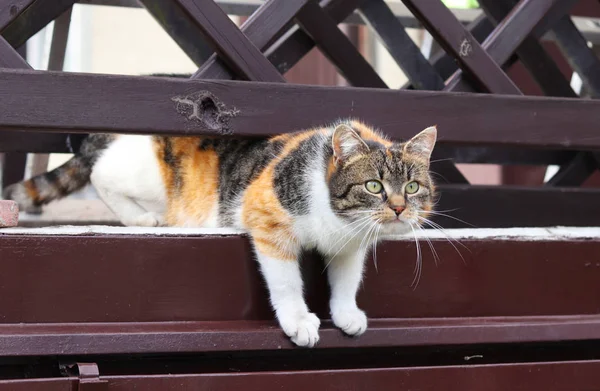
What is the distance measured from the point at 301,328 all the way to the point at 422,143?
634 millimetres

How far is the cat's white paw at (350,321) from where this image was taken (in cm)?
238

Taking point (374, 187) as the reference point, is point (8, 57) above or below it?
above

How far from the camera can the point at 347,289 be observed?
2447 mm

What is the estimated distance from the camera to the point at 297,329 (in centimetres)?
231

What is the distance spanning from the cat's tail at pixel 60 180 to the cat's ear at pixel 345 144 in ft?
3.40

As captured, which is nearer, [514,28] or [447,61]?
[514,28]

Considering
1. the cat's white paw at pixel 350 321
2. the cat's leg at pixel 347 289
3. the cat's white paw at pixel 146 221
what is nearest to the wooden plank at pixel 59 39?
the cat's white paw at pixel 146 221

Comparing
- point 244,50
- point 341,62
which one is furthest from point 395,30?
point 244,50

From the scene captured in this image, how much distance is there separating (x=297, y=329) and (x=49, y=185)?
49.2 inches

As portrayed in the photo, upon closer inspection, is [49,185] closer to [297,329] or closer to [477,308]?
[297,329]

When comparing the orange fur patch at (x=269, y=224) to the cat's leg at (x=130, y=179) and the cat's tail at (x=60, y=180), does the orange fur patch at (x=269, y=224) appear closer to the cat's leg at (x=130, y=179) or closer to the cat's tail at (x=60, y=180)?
the cat's leg at (x=130, y=179)

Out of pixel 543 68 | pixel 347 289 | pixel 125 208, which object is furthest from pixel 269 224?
pixel 543 68

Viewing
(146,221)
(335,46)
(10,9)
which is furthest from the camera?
(335,46)

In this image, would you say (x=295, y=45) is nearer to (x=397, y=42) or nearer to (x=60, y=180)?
(x=397, y=42)
